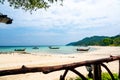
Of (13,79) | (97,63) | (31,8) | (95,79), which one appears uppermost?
(31,8)

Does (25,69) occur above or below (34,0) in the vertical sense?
below

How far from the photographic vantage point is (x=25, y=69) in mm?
4449

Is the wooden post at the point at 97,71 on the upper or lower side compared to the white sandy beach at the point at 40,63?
upper

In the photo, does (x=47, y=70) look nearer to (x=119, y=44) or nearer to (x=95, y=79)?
(x=95, y=79)

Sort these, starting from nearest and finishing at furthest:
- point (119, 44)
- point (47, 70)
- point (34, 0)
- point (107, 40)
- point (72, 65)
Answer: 1. point (47, 70)
2. point (72, 65)
3. point (34, 0)
4. point (119, 44)
5. point (107, 40)

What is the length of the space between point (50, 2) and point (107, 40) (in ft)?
572

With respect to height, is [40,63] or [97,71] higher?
[97,71]

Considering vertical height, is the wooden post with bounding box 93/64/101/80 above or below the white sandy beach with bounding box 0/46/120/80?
above

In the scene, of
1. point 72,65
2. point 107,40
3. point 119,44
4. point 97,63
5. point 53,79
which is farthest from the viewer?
point 107,40

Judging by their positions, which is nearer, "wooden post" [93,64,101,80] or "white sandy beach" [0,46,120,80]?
"wooden post" [93,64,101,80]

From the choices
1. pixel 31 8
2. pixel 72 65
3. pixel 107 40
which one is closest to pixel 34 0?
pixel 31 8

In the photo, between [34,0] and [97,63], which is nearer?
[97,63]

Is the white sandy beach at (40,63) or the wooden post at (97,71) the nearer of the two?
the wooden post at (97,71)

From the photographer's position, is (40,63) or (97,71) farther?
(40,63)
